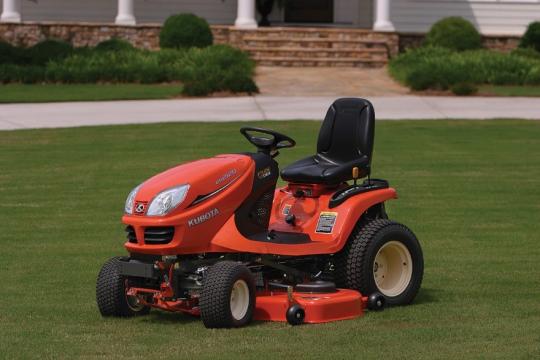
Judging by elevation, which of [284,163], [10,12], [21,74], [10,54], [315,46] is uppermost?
[10,12]

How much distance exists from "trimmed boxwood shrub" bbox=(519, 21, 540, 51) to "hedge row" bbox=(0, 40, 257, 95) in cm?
775

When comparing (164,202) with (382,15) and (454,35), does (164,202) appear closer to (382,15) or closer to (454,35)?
(454,35)

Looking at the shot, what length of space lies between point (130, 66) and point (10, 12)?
5734 millimetres

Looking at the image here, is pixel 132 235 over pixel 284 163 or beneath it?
over

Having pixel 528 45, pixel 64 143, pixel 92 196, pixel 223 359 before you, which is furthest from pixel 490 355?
pixel 528 45

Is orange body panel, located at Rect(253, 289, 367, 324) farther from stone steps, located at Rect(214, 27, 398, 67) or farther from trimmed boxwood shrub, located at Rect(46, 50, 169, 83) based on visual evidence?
stone steps, located at Rect(214, 27, 398, 67)

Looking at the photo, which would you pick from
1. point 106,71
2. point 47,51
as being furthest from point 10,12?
point 106,71

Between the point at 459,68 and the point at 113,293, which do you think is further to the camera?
the point at 459,68

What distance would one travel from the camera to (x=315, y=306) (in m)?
8.54

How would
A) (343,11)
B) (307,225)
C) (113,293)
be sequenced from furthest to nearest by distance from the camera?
(343,11) < (307,225) < (113,293)

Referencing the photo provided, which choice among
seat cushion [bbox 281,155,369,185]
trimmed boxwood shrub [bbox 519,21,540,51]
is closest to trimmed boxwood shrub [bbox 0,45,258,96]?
trimmed boxwood shrub [bbox 519,21,540,51]

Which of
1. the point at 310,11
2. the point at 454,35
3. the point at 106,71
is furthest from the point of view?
the point at 310,11

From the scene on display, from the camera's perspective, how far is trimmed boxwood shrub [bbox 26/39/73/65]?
30578mm

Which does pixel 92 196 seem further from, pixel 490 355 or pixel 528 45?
pixel 528 45
